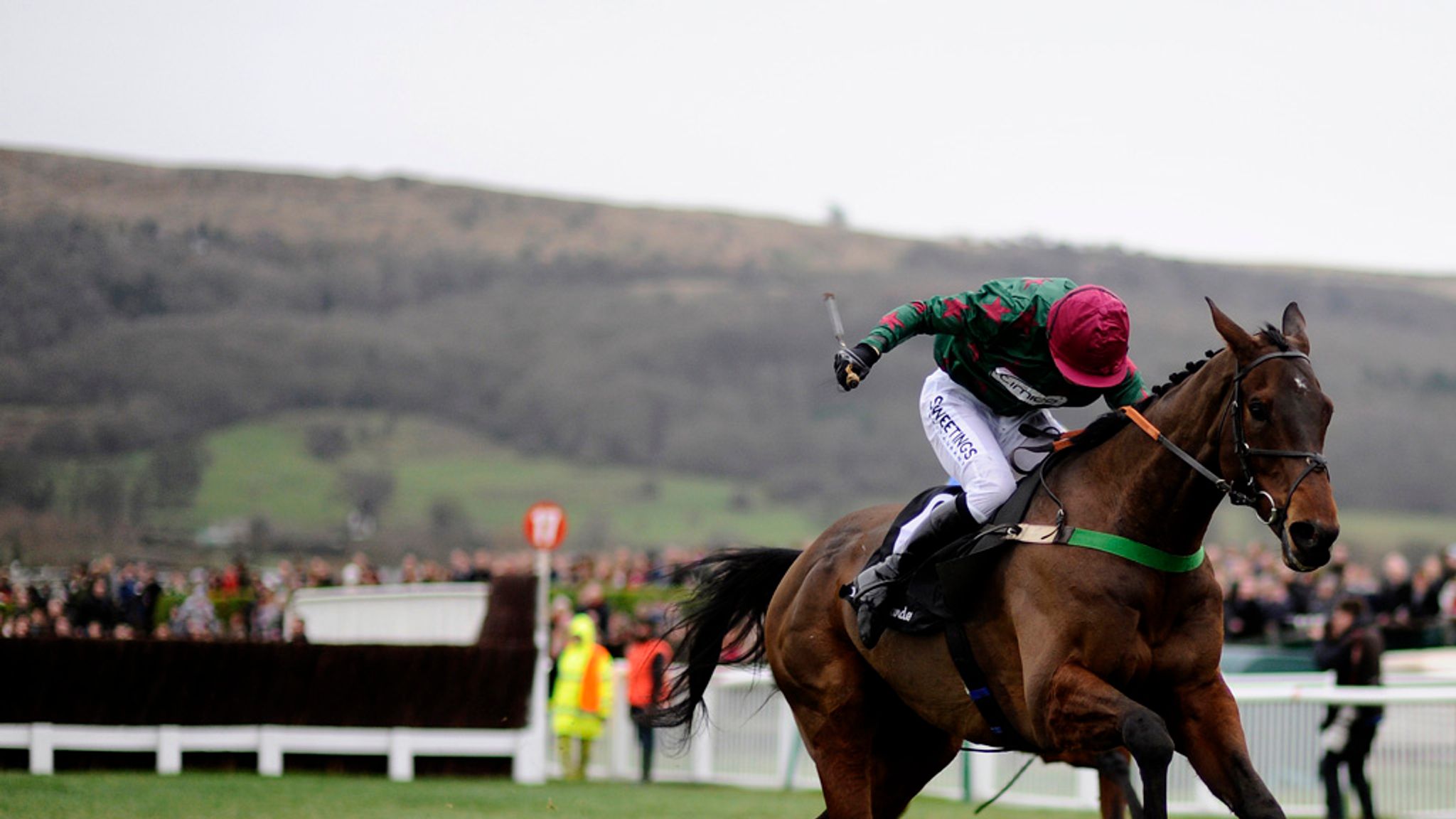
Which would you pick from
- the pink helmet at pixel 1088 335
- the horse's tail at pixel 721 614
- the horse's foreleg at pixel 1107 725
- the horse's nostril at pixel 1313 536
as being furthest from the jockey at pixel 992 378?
the horse's tail at pixel 721 614

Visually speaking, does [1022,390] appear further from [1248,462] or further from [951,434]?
[1248,462]

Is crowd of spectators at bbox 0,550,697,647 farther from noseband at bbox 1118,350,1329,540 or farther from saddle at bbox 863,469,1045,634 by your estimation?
noseband at bbox 1118,350,1329,540

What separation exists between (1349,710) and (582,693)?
748cm

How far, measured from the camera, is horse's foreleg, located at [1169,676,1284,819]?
15.7 feet

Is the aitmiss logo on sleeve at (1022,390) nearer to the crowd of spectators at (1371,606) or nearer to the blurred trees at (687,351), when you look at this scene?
the crowd of spectators at (1371,606)

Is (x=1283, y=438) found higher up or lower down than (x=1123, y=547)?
higher up

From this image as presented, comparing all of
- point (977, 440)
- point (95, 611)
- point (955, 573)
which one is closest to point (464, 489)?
point (95, 611)

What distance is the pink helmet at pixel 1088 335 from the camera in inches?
216

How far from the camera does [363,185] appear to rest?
87125mm

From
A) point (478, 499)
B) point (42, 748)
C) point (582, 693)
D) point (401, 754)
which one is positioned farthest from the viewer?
point (478, 499)

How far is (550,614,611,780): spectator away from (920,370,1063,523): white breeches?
9878mm

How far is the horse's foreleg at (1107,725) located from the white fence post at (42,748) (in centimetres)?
990

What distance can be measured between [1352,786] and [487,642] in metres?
7.87

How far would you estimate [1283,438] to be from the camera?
483 centimetres
